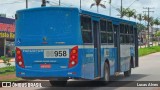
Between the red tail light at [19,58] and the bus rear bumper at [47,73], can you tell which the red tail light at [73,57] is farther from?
the red tail light at [19,58]

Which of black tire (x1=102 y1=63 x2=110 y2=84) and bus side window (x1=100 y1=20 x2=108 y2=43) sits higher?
bus side window (x1=100 y1=20 x2=108 y2=43)

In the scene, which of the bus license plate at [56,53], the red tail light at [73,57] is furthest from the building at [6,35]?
the red tail light at [73,57]

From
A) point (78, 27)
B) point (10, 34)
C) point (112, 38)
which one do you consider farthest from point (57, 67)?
point (10, 34)

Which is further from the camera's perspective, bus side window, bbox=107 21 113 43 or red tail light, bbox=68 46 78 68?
bus side window, bbox=107 21 113 43

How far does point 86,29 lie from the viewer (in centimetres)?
1555

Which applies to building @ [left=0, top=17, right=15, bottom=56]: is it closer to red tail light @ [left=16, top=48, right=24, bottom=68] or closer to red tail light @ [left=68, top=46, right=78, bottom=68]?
red tail light @ [left=16, top=48, right=24, bottom=68]

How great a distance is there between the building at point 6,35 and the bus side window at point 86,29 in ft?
143

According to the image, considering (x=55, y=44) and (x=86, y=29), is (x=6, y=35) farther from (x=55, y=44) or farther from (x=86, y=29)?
(x=55, y=44)

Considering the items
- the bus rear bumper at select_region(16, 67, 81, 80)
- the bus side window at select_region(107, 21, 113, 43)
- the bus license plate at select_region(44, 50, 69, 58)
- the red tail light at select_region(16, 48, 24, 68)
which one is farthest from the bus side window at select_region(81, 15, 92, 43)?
the bus side window at select_region(107, 21, 113, 43)

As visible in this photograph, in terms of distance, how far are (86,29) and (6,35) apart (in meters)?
45.6

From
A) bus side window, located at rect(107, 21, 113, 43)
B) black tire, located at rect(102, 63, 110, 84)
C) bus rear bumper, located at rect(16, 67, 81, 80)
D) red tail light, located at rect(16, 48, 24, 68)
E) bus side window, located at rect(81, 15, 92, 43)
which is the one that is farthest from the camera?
bus side window, located at rect(107, 21, 113, 43)

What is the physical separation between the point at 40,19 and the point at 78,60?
1.93m

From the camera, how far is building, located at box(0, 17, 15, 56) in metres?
58.9

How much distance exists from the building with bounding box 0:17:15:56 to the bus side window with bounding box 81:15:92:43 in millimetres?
43548
